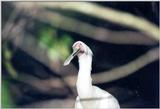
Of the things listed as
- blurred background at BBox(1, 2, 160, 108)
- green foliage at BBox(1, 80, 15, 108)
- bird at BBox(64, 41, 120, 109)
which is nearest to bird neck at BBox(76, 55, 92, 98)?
bird at BBox(64, 41, 120, 109)

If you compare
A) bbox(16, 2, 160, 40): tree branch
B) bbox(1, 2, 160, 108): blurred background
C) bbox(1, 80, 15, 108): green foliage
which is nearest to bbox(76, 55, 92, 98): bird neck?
bbox(1, 2, 160, 108): blurred background

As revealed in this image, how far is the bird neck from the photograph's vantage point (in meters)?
2.51

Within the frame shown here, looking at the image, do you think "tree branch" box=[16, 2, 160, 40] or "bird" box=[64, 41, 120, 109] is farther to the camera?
"tree branch" box=[16, 2, 160, 40]

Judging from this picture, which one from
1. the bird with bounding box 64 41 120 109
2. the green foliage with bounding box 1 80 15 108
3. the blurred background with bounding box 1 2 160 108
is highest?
the blurred background with bounding box 1 2 160 108

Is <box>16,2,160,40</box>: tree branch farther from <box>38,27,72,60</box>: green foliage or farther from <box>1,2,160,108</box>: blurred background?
<box>38,27,72,60</box>: green foliage

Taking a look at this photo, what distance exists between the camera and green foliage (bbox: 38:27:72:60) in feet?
10.2

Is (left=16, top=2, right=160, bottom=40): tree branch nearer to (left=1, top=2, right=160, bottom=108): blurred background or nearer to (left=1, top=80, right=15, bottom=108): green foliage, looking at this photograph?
(left=1, top=2, right=160, bottom=108): blurred background

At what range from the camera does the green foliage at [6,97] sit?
314 cm

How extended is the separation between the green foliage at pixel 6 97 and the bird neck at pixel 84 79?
29.5 inches

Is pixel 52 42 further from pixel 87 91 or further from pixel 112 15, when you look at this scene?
pixel 87 91

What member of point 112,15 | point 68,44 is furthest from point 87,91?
point 112,15

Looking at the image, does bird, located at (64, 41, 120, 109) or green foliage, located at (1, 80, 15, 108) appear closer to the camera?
bird, located at (64, 41, 120, 109)

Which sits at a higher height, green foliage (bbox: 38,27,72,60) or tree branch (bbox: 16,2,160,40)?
tree branch (bbox: 16,2,160,40)

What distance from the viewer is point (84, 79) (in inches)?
99.7
